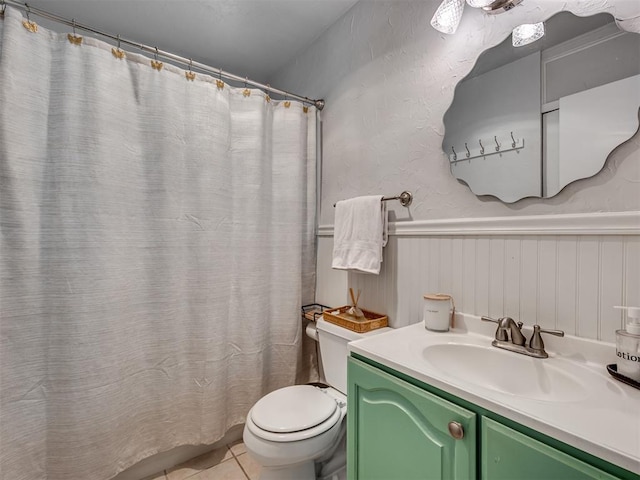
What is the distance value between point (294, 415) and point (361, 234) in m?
0.79

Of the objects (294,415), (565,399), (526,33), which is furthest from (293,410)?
(526,33)

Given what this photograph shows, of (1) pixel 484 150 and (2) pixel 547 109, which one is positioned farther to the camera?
(1) pixel 484 150

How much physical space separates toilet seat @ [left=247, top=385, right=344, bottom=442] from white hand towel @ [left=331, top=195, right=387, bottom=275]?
23.1 inches

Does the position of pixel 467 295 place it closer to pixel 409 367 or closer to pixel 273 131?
pixel 409 367

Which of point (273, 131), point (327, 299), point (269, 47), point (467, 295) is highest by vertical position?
point (269, 47)

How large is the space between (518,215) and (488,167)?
0.20 metres

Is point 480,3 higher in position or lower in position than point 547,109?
higher

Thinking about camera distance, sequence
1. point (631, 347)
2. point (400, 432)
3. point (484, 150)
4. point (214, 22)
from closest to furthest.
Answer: point (631, 347)
point (400, 432)
point (484, 150)
point (214, 22)

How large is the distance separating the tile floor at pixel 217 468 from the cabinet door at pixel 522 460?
1.24m

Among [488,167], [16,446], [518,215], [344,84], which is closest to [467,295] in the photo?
[518,215]

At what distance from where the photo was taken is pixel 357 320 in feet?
4.65

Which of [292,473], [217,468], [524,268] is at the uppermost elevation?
[524,268]

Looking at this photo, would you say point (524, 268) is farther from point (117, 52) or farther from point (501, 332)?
point (117, 52)

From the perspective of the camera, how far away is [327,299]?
1825 mm
